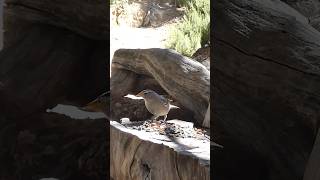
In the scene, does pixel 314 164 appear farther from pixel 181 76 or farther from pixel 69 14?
pixel 181 76

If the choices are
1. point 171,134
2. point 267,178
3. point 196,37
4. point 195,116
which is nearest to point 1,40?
point 267,178

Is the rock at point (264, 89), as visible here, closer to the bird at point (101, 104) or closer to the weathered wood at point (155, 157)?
the bird at point (101, 104)

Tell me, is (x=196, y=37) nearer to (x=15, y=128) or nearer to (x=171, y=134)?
(x=171, y=134)

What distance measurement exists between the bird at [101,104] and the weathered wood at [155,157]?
2.30 feet

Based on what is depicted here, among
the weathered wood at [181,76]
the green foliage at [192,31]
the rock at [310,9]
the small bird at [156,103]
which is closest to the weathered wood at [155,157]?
the small bird at [156,103]

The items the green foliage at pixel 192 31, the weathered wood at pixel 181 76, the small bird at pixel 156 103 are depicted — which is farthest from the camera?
the green foliage at pixel 192 31

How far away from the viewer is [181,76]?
3.32 metres

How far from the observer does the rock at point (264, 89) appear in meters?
1.75

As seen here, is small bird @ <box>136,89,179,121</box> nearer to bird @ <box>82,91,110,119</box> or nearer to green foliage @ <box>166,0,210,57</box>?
green foliage @ <box>166,0,210,57</box>

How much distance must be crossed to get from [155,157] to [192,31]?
62.1 inches

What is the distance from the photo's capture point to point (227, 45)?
1.79 meters

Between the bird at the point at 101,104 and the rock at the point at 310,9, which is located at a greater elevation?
the rock at the point at 310,9

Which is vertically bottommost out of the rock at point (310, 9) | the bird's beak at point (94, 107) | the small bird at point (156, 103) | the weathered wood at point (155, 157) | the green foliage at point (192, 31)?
the weathered wood at point (155, 157)

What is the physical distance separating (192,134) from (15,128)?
4.39 feet
